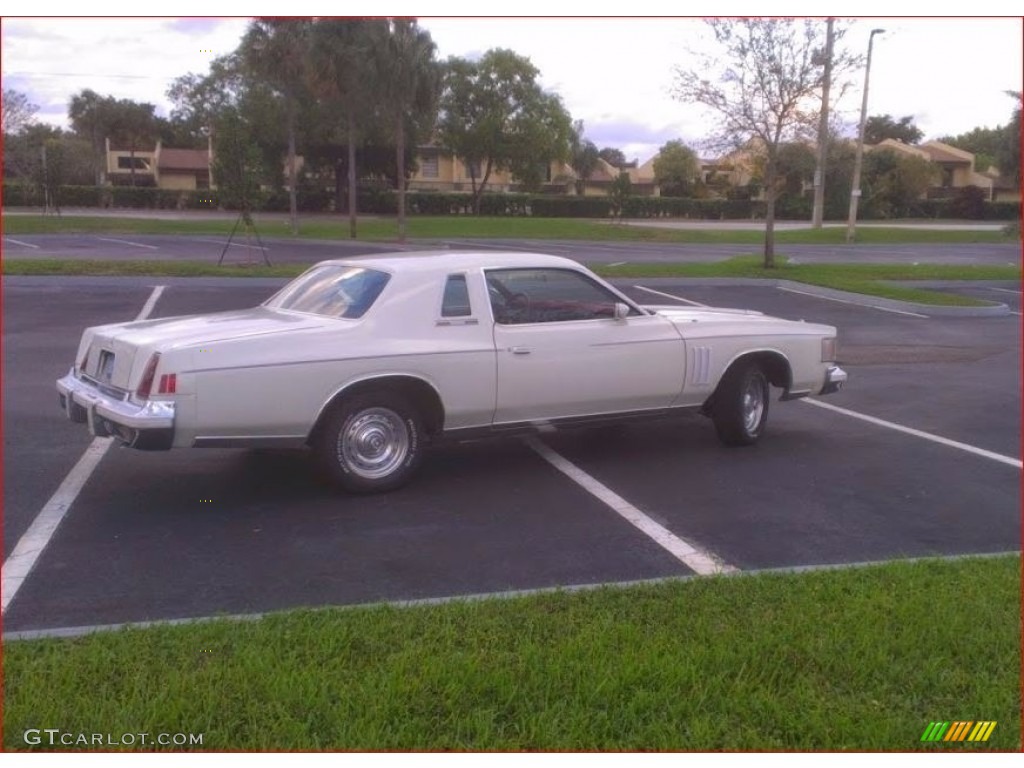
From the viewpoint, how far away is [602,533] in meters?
6.17

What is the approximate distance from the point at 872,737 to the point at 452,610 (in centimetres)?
179

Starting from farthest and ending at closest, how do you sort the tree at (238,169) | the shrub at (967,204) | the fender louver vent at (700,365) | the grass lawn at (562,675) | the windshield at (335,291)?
1. the shrub at (967,204)
2. the tree at (238,169)
3. the fender louver vent at (700,365)
4. the windshield at (335,291)
5. the grass lawn at (562,675)

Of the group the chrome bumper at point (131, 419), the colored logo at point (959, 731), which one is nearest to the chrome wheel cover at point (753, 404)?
the chrome bumper at point (131, 419)

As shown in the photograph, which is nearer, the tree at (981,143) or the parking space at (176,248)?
the parking space at (176,248)

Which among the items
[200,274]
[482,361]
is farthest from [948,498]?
[200,274]

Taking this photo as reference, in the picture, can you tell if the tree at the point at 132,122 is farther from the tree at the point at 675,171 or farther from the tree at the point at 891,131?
the tree at the point at 891,131

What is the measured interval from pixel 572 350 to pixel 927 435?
3470 millimetres

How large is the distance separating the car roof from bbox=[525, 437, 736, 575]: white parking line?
54.8 inches

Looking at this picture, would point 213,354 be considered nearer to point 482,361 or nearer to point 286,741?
point 482,361

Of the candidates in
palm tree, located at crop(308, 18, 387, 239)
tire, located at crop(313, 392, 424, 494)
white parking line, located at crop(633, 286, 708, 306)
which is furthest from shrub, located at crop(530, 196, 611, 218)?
tire, located at crop(313, 392, 424, 494)

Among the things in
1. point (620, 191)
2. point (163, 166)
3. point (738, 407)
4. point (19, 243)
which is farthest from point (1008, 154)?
point (163, 166)

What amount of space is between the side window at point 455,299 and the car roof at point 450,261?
0.35 ft

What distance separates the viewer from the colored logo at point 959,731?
3.72 metres

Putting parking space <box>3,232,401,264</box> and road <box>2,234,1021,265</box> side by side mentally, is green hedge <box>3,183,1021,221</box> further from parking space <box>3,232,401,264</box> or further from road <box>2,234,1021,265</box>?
parking space <box>3,232,401,264</box>
